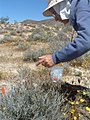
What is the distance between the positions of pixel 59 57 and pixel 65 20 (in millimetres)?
513

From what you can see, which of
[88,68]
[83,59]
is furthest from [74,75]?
[83,59]

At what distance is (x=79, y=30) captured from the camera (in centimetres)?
360

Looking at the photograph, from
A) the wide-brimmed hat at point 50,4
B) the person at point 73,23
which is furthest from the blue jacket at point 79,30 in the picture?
the wide-brimmed hat at point 50,4

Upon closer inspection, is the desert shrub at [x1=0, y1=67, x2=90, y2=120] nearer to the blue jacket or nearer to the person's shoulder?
the blue jacket

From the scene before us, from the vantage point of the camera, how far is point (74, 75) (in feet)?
27.5

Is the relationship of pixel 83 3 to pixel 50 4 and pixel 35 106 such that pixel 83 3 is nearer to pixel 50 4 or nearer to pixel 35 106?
pixel 50 4

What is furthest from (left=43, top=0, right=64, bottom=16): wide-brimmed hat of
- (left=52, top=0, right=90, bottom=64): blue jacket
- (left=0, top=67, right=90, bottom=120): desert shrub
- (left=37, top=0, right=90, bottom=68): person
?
(left=0, top=67, right=90, bottom=120): desert shrub

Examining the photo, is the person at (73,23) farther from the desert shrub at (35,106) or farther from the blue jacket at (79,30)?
the desert shrub at (35,106)

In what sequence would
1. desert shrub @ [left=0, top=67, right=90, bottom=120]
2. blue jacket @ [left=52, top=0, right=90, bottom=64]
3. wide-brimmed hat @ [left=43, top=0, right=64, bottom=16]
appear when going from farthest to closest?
desert shrub @ [left=0, top=67, right=90, bottom=120] < wide-brimmed hat @ [left=43, top=0, right=64, bottom=16] < blue jacket @ [left=52, top=0, right=90, bottom=64]

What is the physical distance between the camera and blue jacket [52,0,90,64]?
3.50 metres

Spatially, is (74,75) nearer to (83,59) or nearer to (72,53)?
(83,59)

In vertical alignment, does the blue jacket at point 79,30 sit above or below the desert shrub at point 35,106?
above

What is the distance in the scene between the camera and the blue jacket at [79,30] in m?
3.50

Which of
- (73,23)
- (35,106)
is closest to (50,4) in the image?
(73,23)
